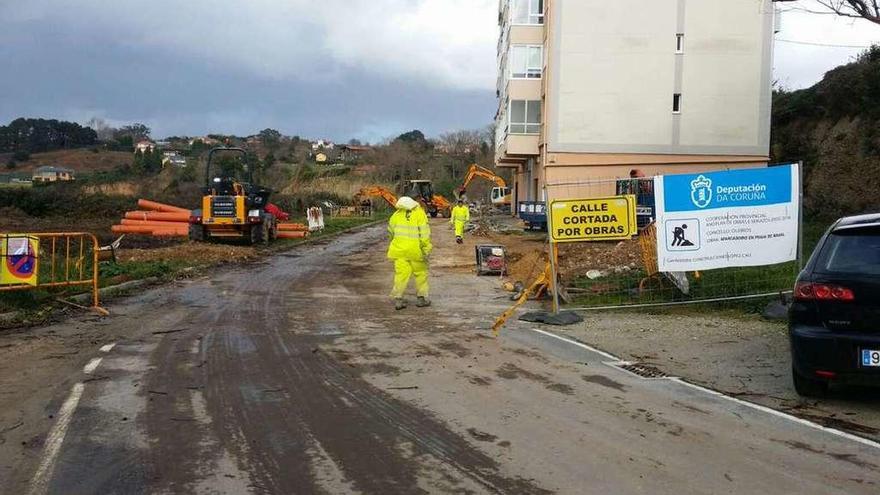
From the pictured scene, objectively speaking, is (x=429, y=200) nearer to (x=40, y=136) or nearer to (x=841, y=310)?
(x=841, y=310)

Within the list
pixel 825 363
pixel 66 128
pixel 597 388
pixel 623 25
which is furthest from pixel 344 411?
pixel 66 128

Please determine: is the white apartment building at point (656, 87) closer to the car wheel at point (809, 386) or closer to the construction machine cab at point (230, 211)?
the construction machine cab at point (230, 211)

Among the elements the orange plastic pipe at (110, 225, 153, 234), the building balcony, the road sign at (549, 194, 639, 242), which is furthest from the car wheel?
the building balcony

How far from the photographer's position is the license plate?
581 centimetres

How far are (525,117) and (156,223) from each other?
19.7m

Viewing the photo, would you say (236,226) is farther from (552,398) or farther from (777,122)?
(777,122)

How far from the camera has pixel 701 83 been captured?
3281 cm

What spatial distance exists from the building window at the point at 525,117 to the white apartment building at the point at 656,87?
4632mm

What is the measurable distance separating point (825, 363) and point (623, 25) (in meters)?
29.5

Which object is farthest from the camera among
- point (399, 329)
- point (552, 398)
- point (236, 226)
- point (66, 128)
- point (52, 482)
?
point (66, 128)

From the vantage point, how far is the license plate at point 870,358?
5812mm

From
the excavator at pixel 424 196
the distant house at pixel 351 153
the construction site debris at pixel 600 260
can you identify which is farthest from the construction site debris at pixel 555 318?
the distant house at pixel 351 153

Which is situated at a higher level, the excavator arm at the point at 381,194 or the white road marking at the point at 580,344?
the excavator arm at the point at 381,194

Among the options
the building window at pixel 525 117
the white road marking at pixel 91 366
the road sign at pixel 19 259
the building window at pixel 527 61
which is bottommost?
the white road marking at pixel 91 366
